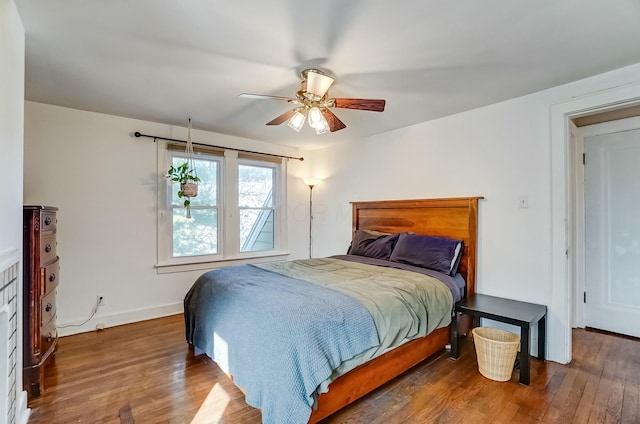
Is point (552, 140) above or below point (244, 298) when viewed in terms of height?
above

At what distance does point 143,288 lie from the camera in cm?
349

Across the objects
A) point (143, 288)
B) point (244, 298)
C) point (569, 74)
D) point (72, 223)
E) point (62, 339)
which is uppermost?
point (569, 74)

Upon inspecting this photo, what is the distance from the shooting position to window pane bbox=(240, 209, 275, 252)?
14.3 feet

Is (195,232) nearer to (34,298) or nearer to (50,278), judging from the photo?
(50,278)

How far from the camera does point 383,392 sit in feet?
6.75

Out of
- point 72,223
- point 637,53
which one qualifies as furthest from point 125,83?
point 637,53

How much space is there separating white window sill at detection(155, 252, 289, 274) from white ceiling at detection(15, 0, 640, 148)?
6.00ft

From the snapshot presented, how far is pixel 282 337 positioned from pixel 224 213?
280cm

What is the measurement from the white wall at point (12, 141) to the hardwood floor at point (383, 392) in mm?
408

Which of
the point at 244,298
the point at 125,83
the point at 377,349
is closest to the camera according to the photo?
the point at 377,349

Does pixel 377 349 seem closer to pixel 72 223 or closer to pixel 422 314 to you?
pixel 422 314

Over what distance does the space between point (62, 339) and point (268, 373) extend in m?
2.63

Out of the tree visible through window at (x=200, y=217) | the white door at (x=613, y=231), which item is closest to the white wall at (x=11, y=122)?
the tree visible through window at (x=200, y=217)

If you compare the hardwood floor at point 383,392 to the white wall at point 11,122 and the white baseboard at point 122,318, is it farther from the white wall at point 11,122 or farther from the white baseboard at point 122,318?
the white wall at point 11,122
